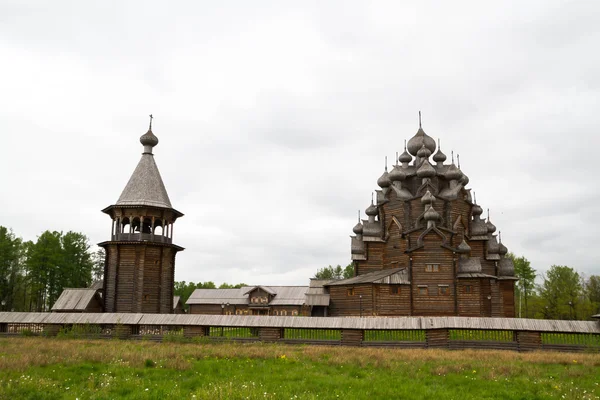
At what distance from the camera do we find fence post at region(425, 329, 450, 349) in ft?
64.5

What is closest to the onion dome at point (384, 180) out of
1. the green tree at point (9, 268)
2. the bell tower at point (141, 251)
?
the bell tower at point (141, 251)

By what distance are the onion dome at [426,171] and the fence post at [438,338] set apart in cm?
2116

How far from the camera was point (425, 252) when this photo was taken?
114 feet

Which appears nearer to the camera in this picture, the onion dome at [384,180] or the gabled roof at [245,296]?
the onion dome at [384,180]

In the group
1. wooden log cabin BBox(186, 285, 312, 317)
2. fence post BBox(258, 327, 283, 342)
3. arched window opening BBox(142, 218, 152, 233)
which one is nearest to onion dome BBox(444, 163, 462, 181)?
wooden log cabin BBox(186, 285, 312, 317)

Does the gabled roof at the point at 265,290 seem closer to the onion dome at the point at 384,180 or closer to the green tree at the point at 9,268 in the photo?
the onion dome at the point at 384,180

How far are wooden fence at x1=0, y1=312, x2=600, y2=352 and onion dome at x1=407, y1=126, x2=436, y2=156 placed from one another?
2395 centimetres

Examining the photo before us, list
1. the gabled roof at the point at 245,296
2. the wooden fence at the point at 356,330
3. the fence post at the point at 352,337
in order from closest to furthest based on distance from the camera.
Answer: the wooden fence at the point at 356,330, the fence post at the point at 352,337, the gabled roof at the point at 245,296

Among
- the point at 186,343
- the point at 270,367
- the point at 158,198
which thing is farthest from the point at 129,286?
the point at 270,367

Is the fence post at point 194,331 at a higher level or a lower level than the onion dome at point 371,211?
lower

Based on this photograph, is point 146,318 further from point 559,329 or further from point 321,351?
point 559,329

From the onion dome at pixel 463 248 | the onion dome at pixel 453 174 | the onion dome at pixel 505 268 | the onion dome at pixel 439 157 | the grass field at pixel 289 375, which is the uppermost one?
the onion dome at pixel 439 157

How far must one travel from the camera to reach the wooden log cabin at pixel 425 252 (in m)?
34.5

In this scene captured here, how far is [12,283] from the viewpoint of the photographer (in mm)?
48375
